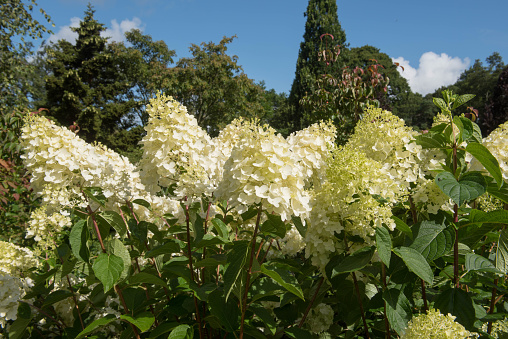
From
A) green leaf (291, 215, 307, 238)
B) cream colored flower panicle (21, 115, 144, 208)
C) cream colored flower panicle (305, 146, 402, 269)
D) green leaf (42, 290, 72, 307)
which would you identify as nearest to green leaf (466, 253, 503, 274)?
cream colored flower panicle (305, 146, 402, 269)

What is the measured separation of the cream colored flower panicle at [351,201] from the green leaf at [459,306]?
1.37 ft

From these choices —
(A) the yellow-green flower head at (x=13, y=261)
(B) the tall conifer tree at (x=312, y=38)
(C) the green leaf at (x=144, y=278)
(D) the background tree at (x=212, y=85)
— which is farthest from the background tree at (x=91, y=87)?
(C) the green leaf at (x=144, y=278)

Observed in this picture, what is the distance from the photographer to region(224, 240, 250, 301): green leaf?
3.95ft

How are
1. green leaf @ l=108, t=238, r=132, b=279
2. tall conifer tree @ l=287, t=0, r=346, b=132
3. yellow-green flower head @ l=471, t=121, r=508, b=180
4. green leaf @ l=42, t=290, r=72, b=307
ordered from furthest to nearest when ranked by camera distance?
tall conifer tree @ l=287, t=0, r=346, b=132 < yellow-green flower head @ l=471, t=121, r=508, b=180 < green leaf @ l=42, t=290, r=72, b=307 < green leaf @ l=108, t=238, r=132, b=279

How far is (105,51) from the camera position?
27859 millimetres

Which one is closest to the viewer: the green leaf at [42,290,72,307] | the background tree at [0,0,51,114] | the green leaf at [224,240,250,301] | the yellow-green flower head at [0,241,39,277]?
the green leaf at [224,240,250,301]

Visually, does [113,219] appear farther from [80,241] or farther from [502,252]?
[502,252]

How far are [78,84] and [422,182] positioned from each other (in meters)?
30.2

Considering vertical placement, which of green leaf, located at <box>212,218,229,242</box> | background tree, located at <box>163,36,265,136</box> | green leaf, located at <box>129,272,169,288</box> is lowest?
green leaf, located at <box>129,272,169,288</box>

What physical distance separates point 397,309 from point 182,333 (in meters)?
0.95

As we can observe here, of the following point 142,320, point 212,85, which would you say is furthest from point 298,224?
point 212,85

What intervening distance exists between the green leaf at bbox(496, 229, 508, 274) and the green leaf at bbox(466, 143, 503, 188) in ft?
1.09

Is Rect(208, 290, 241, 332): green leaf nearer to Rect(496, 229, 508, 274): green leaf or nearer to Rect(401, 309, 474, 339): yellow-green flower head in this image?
Rect(401, 309, 474, 339): yellow-green flower head

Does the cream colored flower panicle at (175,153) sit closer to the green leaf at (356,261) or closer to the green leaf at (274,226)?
the green leaf at (274,226)
